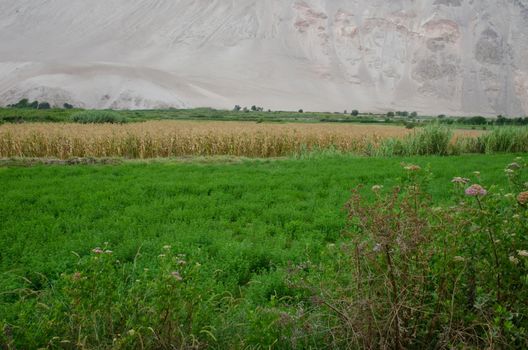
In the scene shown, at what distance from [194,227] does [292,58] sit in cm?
12772

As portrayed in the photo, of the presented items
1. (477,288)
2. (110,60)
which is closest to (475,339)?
(477,288)

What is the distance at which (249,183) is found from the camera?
11047 millimetres

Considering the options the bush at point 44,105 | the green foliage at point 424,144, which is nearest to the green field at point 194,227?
the green foliage at point 424,144

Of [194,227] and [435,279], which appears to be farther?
[194,227]

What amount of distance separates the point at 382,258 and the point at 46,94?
113 metres

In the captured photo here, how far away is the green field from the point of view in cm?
419

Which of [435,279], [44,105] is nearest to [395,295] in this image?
[435,279]

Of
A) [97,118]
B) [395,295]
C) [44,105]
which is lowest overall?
[395,295]

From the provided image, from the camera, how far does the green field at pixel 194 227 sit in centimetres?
419

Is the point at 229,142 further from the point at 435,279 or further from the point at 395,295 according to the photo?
the point at 395,295

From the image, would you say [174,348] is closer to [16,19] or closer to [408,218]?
[408,218]

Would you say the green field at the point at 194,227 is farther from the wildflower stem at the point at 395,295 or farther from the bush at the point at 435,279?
the wildflower stem at the point at 395,295

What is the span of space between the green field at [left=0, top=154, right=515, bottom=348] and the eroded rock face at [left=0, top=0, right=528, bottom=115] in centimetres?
9328

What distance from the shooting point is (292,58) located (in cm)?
12988
